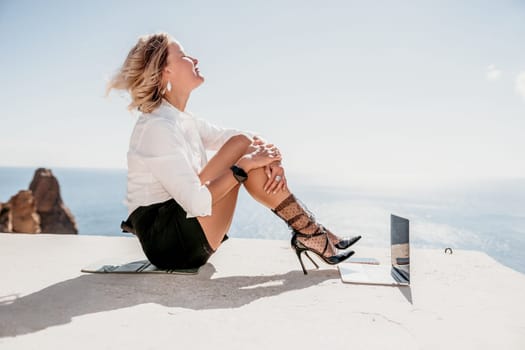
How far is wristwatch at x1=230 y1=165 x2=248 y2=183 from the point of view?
72.2 inches

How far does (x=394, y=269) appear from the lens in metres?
2.19

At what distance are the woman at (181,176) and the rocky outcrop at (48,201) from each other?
28.4 m

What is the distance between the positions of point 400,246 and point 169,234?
130 cm

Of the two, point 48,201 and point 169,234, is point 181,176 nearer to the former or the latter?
point 169,234

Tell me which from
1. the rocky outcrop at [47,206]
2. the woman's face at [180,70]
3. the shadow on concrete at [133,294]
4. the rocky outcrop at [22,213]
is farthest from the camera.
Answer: the rocky outcrop at [47,206]

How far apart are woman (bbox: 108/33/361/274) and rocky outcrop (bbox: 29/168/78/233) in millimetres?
28427

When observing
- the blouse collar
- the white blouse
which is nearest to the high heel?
the white blouse

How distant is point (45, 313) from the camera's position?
4.98 feet

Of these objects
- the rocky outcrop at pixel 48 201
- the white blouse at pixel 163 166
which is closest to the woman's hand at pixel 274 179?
the white blouse at pixel 163 166

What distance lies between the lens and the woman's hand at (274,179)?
1922 mm

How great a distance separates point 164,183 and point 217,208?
30cm

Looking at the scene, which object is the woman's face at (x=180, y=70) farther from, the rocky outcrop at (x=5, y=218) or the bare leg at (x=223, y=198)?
the rocky outcrop at (x=5, y=218)

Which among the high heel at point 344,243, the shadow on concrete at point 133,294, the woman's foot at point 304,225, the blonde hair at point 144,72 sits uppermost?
the blonde hair at point 144,72

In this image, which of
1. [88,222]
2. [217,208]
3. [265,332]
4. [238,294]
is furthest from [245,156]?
[88,222]
